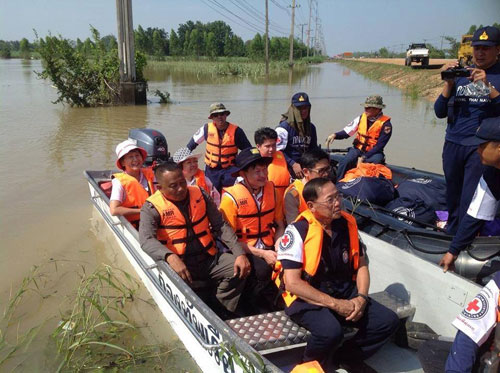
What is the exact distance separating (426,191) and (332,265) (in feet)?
8.79

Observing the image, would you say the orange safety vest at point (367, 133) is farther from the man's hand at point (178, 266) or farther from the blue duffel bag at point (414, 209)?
the man's hand at point (178, 266)

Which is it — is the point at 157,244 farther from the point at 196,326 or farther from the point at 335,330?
the point at 335,330

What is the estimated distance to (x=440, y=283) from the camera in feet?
9.02

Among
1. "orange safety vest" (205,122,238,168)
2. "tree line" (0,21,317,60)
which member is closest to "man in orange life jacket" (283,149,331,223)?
"orange safety vest" (205,122,238,168)

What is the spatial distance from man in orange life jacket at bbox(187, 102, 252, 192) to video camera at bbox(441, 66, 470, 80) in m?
2.31

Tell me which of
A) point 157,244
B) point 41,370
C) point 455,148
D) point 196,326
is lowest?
point 41,370

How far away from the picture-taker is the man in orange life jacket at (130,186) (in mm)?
3756

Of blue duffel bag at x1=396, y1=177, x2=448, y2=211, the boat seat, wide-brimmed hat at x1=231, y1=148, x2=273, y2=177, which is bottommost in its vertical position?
the boat seat

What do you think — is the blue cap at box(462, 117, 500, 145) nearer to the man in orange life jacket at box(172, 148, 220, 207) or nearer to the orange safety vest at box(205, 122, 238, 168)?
the man in orange life jacket at box(172, 148, 220, 207)

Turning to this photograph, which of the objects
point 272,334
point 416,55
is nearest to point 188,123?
point 272,334

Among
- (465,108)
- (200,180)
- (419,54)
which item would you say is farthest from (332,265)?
(419,54)

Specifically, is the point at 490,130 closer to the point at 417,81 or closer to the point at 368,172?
the point at 368,172

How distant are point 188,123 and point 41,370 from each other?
33.8 ft

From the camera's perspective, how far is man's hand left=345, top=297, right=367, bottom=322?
2.29 metres
